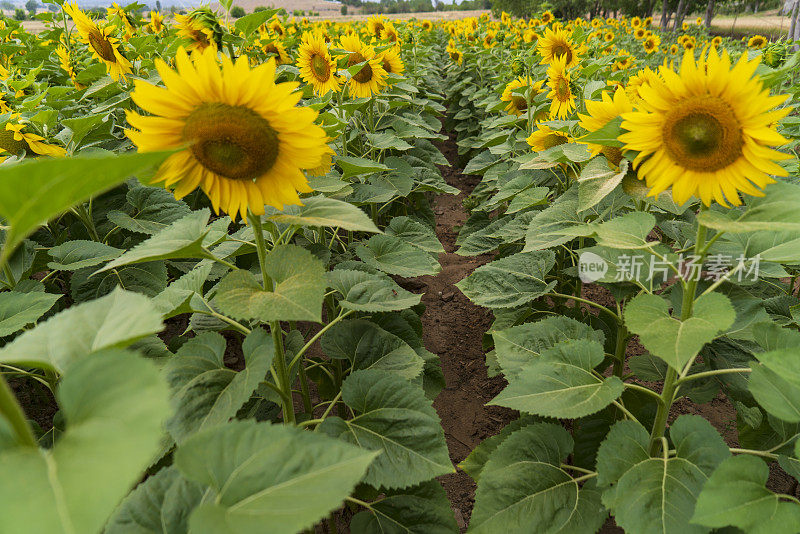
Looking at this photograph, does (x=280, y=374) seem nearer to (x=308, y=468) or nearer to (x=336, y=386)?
(x=336, y=386)

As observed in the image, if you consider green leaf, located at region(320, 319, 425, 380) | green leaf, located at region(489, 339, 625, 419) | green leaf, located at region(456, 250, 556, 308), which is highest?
green leaf, located at region(489, 339, 625, 419)

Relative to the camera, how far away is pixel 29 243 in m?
2.48

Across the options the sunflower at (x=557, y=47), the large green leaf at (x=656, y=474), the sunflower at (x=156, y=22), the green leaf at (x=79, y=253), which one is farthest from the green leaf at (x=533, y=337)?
the sunflower at (x=156, y=22)

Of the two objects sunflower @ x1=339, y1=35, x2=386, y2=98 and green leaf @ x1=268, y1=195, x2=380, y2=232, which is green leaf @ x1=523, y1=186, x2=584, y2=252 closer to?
green leaf @ x1=268, y1=195, x2=380, y2=232

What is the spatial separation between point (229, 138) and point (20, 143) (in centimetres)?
200

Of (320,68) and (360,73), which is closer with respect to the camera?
(320,68)

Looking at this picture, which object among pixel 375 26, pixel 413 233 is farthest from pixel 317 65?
pixel 375 26

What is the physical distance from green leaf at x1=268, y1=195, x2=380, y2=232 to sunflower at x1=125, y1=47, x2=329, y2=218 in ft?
0.18

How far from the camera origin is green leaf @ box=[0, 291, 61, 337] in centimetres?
157

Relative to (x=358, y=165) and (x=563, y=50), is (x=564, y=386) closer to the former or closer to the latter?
(x=358, y=165)

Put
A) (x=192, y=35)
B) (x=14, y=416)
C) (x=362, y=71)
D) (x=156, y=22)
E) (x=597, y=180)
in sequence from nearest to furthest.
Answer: (x=14, y=416) < (x=597, y=180) < (x=192, y=35) < (x=362, y=71) < (x=156, y=22)

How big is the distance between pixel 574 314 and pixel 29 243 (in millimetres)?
2754

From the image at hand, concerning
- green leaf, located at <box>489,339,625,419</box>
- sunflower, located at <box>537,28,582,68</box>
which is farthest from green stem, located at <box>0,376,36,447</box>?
sunflower, located at <box>537,28,582,68</box>

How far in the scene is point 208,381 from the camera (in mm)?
1404
